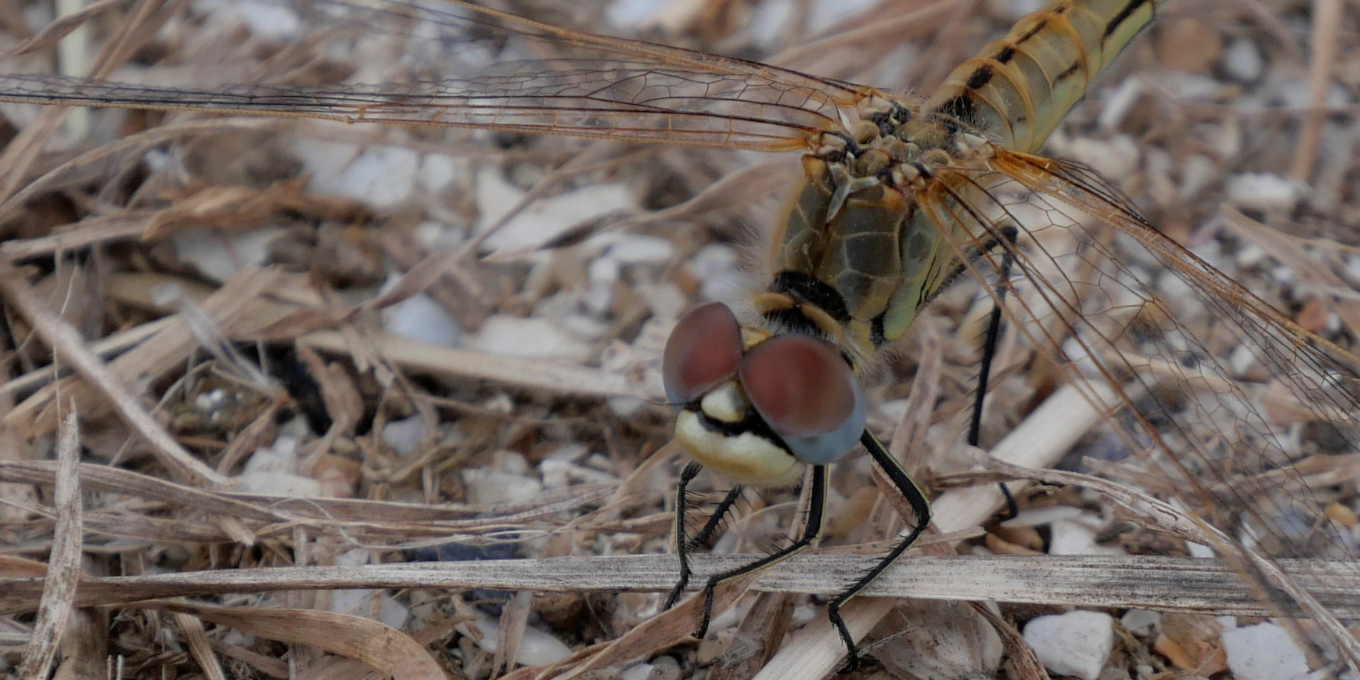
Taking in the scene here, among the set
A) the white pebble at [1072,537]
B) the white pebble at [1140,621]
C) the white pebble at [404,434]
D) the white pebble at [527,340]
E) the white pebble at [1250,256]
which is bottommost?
the white pebble at [1140,621]

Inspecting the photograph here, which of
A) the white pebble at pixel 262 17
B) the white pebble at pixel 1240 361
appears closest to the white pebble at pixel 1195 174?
the white pebble at pixel 1240 361

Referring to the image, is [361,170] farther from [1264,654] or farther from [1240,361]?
[1264,654]

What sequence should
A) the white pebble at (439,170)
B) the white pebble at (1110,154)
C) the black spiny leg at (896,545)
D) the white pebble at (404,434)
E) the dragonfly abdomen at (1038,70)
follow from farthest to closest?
the white pebble at (1110,154), the white pebble at (439,170), the dragonfly abdomen at (1038,70), the white pebble at (404,434), the black spiny leg at (896,545)

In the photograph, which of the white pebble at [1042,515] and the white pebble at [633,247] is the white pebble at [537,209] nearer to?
the white pebble at [633,247]

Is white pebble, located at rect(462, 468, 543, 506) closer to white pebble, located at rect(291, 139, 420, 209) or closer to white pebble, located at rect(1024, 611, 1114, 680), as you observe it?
white pebble, located at rect(291, 139, 420, 209)

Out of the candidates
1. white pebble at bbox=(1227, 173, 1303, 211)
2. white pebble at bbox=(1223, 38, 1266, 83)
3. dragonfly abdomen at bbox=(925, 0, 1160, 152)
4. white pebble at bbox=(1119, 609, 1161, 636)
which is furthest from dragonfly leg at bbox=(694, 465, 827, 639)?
white pebble at bbox=(1223, 38, 1266, 83)
